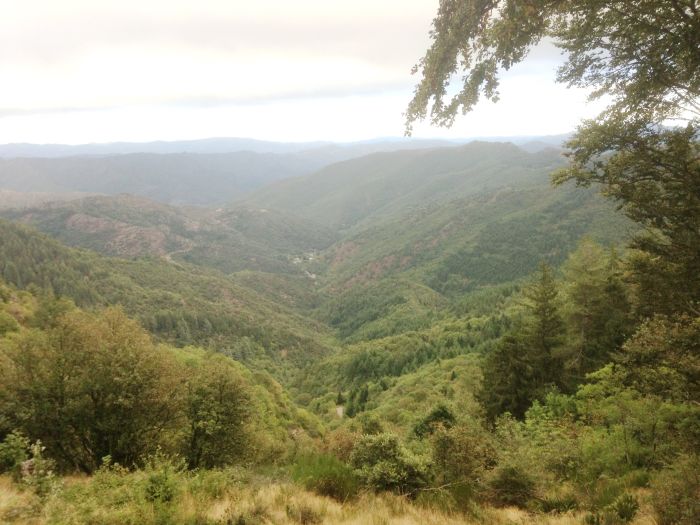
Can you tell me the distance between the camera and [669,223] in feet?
31.3

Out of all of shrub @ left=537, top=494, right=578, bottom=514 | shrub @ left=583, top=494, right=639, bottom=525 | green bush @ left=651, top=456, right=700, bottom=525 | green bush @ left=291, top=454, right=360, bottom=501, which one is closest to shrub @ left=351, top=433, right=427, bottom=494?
green bush @ left=291, top=454, right=360, bottom=501

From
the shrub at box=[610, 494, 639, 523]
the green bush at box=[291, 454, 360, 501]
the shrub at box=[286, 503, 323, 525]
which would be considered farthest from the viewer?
the green bush at box=[291, 454, 360, 501]

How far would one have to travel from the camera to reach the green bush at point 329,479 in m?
8.19

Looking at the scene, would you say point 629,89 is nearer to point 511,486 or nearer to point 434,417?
point 511,486

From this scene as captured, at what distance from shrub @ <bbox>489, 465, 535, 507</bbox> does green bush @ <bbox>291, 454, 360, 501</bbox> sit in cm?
298

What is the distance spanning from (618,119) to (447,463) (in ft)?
28.6

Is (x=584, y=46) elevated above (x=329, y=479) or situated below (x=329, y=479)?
above

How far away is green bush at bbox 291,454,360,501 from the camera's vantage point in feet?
26.9

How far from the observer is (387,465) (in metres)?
8.54

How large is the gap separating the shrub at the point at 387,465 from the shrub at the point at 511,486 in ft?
4.97

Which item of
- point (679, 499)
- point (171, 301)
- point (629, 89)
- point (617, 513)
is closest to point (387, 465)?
point (617, 513)

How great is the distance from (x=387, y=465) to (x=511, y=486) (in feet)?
8.88

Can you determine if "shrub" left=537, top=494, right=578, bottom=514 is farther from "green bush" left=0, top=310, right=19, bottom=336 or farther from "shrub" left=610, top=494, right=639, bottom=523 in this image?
"green bush" left=0, top=310, right=19, bottom=336

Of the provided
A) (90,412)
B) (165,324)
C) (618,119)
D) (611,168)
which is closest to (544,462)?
(611,168)
